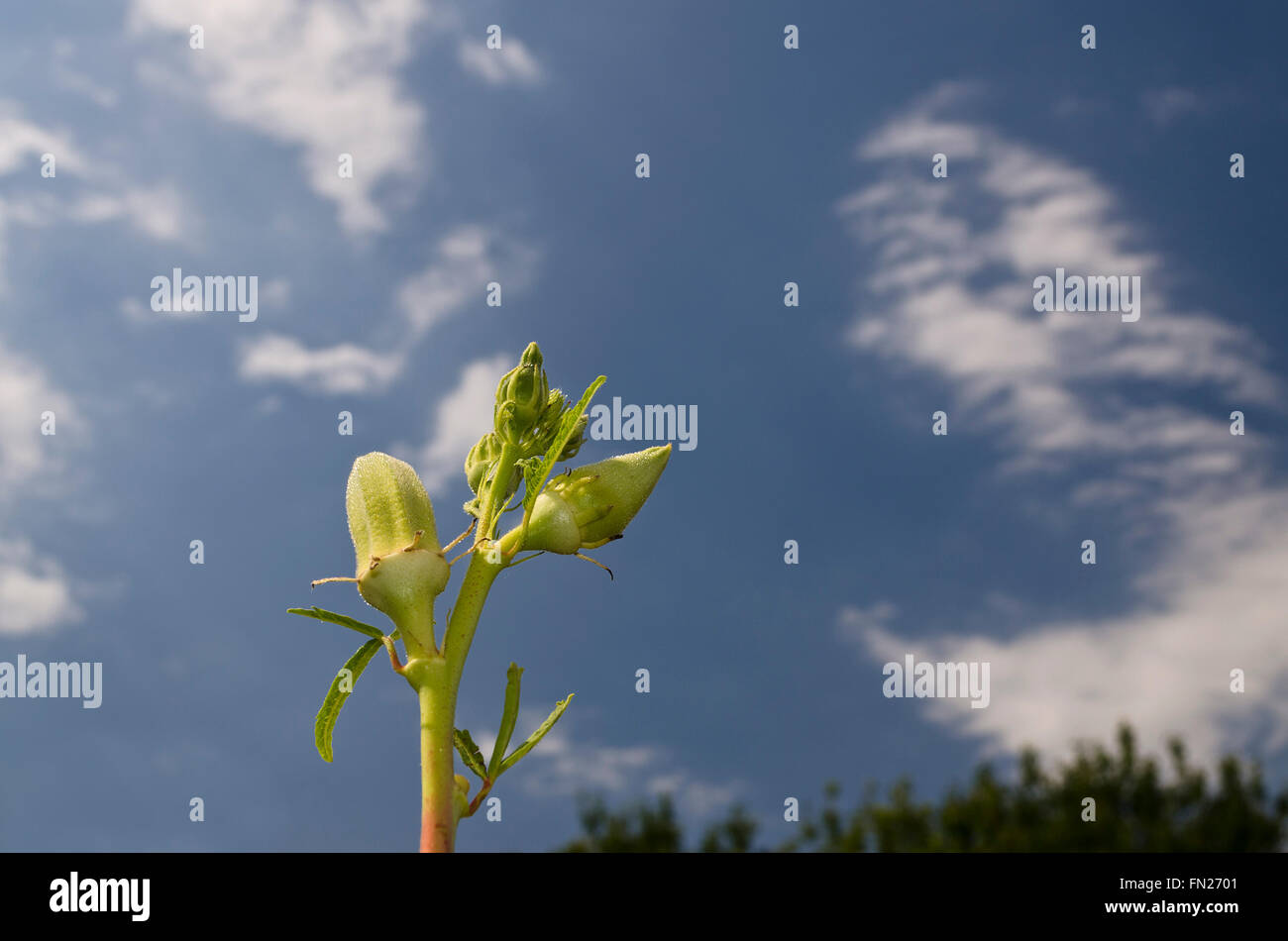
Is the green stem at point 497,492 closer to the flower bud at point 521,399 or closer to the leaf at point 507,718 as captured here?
the flower bud at point 521,399

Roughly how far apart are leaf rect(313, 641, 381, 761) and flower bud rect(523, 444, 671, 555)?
0.46 m

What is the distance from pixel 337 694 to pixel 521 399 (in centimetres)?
68

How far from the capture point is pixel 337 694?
1.87 metres

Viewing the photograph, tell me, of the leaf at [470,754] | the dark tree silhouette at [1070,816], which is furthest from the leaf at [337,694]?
the dark tree silhouette at [1070,816]

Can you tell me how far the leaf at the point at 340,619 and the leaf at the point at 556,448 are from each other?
0.35m

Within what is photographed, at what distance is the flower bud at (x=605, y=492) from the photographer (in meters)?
1.79

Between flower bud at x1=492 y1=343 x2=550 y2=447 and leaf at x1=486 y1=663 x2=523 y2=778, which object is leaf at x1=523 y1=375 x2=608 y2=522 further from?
leaf at x1=486 y1=663 x2=523 y2=778

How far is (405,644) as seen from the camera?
1.68m

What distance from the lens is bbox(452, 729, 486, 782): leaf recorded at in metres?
1.77

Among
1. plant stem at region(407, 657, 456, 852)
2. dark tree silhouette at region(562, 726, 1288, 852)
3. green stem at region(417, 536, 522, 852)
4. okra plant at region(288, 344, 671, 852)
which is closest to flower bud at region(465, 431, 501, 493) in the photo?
okra plant at region(288, 344, 671, 852)

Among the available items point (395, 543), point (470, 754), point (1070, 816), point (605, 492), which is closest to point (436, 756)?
point (470, 754)

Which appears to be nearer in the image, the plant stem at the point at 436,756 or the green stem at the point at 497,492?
the plant stem at the point at 436,756

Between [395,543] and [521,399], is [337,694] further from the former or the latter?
[521,399]
